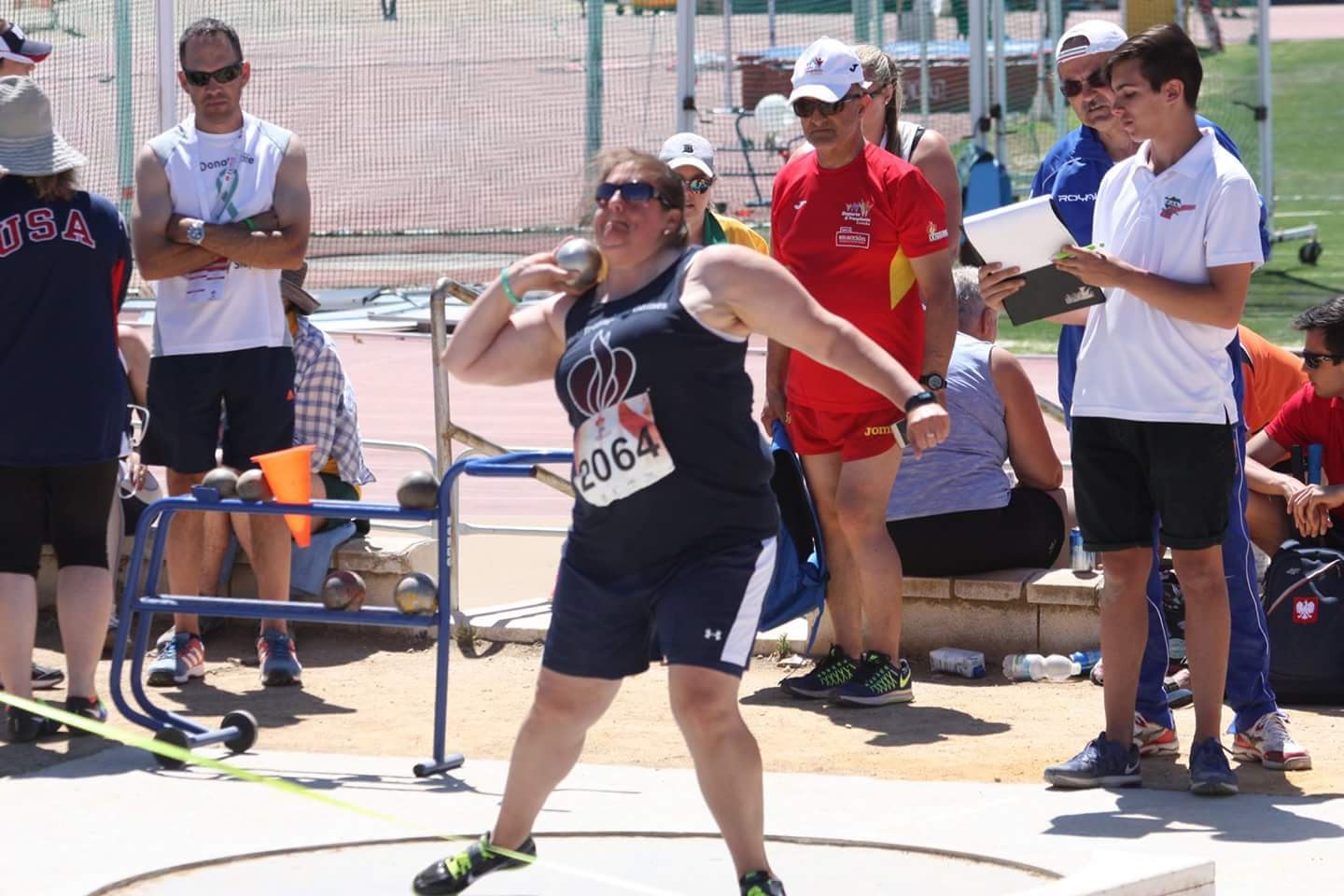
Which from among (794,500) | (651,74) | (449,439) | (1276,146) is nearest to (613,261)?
(794,500)

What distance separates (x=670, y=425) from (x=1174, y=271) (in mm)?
1744

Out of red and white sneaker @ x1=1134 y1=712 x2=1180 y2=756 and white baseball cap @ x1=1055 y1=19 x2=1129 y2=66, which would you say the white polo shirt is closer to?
white baseball cap @ x1=1055 y1=19 x2=1129 y2=66

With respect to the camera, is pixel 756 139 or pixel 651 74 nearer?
pixel 651 74

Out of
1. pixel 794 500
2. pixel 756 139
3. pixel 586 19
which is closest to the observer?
pixel 794 500

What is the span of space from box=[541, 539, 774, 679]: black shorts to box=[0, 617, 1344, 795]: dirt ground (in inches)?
63.6

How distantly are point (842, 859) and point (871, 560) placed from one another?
5.85 ft

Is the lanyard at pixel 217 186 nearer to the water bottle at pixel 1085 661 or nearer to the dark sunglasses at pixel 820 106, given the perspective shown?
the dark sunglasses at pixel 820 106

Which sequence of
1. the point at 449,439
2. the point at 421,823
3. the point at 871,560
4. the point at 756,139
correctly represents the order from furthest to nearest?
the point at 756,139
the point at 449,439
the point at 871,560
the point at 421,823

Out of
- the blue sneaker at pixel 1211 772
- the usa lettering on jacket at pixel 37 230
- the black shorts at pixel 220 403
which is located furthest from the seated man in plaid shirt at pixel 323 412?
the blue sneaker at pixel 1211 772

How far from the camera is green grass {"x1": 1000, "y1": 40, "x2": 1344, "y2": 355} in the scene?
1595 centimetres

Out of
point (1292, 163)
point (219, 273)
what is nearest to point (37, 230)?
point (219, 273)

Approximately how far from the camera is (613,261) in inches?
173

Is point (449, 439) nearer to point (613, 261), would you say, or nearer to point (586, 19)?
point (613, 261)

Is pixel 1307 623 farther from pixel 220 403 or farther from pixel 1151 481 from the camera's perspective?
pixel 220 403
